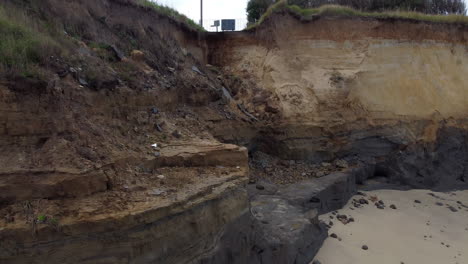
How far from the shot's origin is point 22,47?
3.66m

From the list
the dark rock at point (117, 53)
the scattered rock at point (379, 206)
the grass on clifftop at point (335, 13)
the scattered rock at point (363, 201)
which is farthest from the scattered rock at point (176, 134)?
the grass on clifftop at point (335, 13)

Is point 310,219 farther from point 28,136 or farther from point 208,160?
point 28,136

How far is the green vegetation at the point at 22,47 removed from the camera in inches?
133

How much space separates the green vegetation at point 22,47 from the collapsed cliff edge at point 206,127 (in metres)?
0.02

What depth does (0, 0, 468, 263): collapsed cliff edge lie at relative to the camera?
3.05m

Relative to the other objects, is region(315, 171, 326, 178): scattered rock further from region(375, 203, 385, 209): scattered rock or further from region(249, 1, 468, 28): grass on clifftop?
region(249, 1, 468, 28): grass on clifftop

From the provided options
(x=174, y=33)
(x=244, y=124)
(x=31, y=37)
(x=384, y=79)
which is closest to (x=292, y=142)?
(x=244, y=124)

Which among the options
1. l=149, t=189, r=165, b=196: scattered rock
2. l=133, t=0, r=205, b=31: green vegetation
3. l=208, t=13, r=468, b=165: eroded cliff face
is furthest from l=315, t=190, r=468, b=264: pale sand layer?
l=133, t=0, r=205, b=31: green vegetation

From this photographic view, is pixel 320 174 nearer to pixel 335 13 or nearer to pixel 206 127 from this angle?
pixel 206 127

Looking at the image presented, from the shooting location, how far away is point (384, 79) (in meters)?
8.52

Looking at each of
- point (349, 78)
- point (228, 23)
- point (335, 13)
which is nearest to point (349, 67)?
point (349, 78)

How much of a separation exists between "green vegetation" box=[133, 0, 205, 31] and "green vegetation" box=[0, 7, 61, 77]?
12.2 feet

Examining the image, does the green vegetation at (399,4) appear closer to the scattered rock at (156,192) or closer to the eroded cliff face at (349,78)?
the eroded cliff face at (349,78)

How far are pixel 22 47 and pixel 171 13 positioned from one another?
5.21 metres
